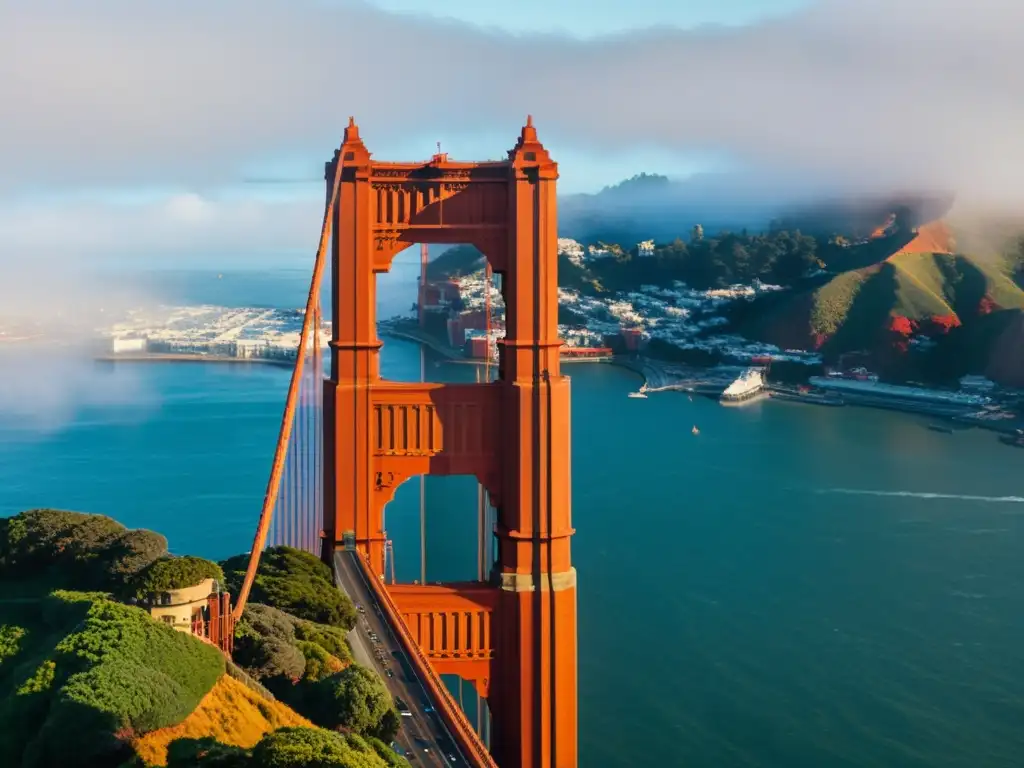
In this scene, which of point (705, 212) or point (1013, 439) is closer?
point (1013, 439)

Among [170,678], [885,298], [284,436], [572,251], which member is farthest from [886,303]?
[170,678]

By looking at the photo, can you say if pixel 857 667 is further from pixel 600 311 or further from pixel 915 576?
pixel 600 311

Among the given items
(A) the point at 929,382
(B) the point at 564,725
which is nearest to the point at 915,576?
(B) the point at 564,725

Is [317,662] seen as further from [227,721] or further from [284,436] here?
[284,436]

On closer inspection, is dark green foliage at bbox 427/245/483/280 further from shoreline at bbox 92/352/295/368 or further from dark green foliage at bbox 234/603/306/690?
dark green foliage at bbox 234/603/306/690

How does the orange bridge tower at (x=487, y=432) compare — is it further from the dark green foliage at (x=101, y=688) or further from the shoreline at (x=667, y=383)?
the shoreline at (x=667, y=383)

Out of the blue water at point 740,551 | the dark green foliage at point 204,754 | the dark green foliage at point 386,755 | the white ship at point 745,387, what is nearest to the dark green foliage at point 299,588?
the dark green foliage at point 386,755

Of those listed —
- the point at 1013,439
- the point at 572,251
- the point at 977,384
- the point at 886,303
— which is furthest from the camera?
the point at 572,251
